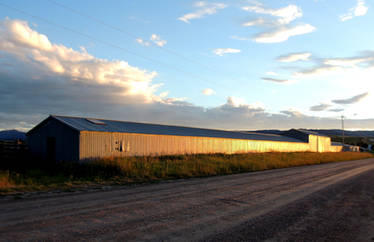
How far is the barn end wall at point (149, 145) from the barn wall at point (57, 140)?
2.66ft

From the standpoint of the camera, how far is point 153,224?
7.24 m

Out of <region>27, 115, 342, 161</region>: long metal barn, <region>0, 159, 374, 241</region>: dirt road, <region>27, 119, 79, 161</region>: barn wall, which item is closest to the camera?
<region>0, 159, 374, 241</region>: dirt road

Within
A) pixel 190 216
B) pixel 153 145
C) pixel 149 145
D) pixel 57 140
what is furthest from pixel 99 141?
pixel 190 216

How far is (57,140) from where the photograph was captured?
2448 centimetres

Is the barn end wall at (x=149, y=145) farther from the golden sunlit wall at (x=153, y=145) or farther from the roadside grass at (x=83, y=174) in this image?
the roadside grass at (x=83, y=174)

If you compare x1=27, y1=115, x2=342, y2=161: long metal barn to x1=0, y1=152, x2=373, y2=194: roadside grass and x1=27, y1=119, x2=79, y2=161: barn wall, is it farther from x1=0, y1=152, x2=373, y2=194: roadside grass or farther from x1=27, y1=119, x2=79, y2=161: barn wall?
x1=0, y1=152, x2=373, y2=194: roadside grass

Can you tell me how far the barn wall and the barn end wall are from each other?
810mm

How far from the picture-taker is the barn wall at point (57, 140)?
23.0 meters

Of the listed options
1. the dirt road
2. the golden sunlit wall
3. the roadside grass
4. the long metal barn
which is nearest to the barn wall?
the long metal barn

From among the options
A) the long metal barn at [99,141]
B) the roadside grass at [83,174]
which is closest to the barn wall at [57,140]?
the long metal barn at [99,141]

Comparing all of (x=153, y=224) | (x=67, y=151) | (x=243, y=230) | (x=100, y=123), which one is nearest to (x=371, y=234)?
(x=243, y=230)

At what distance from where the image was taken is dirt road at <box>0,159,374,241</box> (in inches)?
256

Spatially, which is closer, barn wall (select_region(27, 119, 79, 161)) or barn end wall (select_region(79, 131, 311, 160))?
barn wall (select_region(27, 119, 79, 161))

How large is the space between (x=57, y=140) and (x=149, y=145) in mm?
8354
